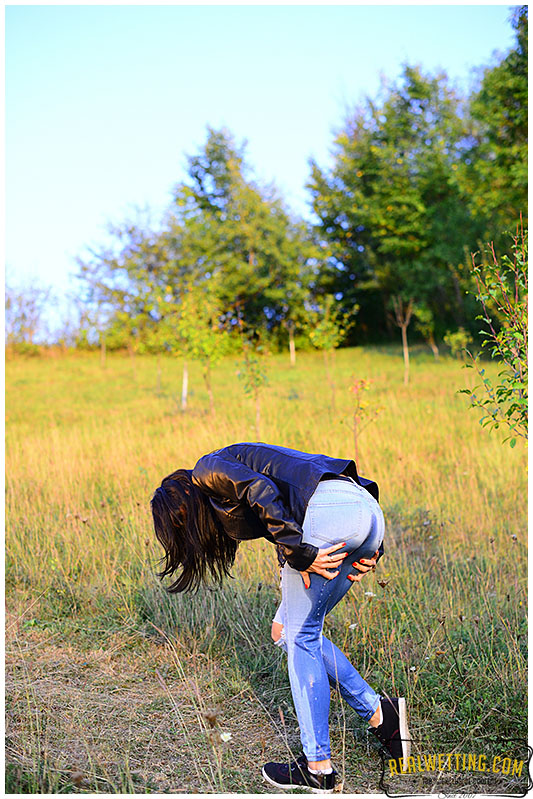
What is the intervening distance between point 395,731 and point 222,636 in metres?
1.29

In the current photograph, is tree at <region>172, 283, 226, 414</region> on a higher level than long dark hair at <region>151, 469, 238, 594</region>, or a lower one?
higher

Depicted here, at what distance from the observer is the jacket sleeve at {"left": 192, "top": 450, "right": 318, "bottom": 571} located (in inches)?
77.1

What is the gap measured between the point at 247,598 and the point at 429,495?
227cm

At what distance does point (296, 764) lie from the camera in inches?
88.3

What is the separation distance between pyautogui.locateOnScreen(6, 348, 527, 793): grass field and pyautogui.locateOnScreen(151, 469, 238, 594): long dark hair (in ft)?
2.13

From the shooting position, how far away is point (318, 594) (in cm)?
210

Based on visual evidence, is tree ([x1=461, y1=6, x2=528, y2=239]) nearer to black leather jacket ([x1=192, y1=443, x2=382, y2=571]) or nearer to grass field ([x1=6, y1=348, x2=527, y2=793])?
grass field ([x1=6, y1=348, x2=527, y2=793])

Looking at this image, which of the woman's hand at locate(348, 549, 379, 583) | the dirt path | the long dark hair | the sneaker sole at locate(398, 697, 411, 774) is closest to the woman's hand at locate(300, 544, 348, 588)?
the woman's hand at locate(348, 549, 379, 583)

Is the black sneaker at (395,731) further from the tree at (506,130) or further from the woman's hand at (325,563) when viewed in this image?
the tree at (506,130)

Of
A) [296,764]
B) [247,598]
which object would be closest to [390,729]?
[296,764]

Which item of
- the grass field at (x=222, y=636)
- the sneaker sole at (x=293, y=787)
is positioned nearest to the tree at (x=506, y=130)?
the grass field at (x=222, y=636)

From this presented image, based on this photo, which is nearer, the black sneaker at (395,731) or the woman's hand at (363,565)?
the woman's hand at (363,565)

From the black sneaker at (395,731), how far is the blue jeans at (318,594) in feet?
1.10

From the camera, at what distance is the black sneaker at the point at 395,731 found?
2365mm
